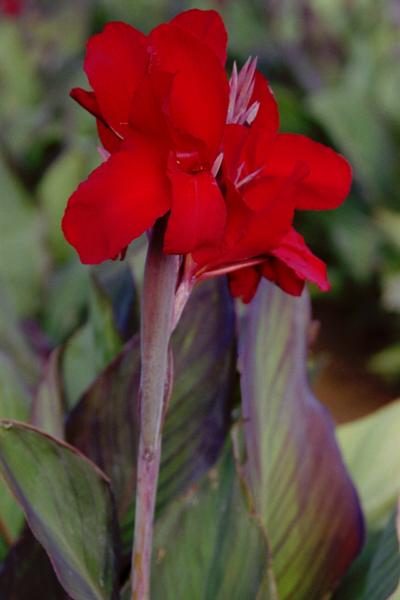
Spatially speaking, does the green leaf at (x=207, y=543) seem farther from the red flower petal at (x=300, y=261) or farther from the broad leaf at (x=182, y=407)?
Answer: the red flower petal at (x=300, y=261)

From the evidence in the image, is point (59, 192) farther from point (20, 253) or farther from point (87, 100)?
point (87, 100)

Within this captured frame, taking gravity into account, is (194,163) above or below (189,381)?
above

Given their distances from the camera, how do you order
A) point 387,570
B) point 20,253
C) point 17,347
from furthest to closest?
point 20,253
point 17,347
point 387,570

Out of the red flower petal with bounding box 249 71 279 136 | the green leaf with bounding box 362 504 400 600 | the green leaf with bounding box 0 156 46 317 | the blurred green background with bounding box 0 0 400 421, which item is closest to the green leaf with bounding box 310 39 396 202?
the blurred green background with bounding box 0 0 400 421

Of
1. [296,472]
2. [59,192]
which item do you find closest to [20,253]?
[59,192]

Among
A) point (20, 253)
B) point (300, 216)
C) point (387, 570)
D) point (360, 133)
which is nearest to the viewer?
point (387, 570)

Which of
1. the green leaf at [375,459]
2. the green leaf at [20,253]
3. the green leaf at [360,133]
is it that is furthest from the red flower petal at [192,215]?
the green leaf at [360,133]

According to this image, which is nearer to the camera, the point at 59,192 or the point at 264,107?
the point at 264,107
